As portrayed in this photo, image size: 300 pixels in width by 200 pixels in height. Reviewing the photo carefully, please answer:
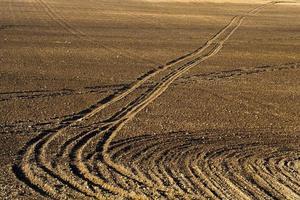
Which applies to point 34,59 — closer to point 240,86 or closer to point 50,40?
point 50,40

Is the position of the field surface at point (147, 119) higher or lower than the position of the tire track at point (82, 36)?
higher

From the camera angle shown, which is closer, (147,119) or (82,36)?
(147,119)

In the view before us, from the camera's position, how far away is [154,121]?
1130 centimetres

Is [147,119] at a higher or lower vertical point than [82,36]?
higher

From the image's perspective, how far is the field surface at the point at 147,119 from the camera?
7.94 meters

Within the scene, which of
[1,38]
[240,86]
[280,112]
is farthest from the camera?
[1,38]

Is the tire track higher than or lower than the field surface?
lower

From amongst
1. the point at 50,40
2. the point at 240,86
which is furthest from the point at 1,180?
the point at 50,40

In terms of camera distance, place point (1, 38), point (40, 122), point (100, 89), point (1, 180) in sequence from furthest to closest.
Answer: point (1, 38) < point (100, 89) < point (40, 122) < point (1, 180)

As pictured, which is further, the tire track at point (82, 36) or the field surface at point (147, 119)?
the tire track at point (82, 36)

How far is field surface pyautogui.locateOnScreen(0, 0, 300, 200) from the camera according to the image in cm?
794

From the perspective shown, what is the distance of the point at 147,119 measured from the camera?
1145 cm

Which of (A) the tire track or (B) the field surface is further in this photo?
(A) the tire track

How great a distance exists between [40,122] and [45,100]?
6.29ft
